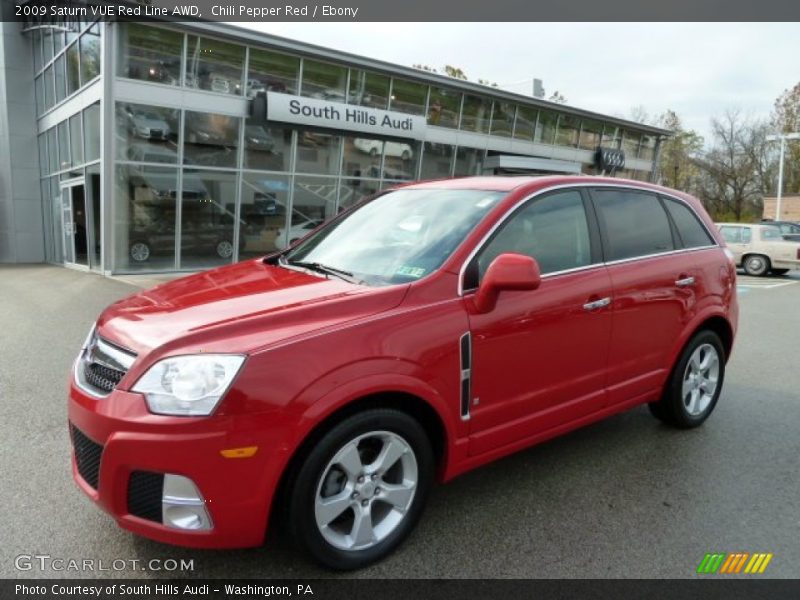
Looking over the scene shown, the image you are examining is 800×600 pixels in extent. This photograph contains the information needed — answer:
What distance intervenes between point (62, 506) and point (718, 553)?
334 cm

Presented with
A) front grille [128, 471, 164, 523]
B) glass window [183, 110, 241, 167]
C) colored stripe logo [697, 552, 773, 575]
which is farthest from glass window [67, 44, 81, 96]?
colored stripe logo [697, 552, 773, 575]

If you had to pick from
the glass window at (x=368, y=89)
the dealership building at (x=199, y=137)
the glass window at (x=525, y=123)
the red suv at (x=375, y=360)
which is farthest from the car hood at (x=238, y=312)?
the glass window at (x=525, y=123)

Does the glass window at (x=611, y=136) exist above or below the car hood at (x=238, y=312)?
above

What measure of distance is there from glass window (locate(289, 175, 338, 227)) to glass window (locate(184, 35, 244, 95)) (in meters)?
2.95

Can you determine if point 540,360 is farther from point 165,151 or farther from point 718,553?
point 165,151

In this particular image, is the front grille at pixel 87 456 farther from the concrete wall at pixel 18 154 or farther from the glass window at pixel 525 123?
the glass window at pixel 525 123

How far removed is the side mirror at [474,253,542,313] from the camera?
9.09ft

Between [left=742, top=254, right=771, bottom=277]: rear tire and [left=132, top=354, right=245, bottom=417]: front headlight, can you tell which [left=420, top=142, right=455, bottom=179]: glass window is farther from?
[left=132, top=354, right=245, bottom=417]: front headlight

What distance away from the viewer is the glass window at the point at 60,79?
16.1 meters

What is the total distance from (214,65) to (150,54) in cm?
152

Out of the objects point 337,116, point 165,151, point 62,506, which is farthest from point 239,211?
point 62,506

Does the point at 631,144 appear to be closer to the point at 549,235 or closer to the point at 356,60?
the point at 356,60

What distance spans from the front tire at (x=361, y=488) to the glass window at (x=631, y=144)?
27.5 meters

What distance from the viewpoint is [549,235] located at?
3428 millimetres
